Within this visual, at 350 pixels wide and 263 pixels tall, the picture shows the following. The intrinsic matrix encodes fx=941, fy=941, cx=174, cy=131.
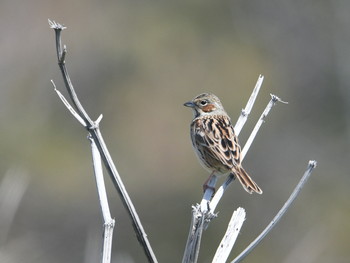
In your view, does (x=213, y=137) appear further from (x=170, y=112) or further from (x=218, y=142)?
(x=170, y=112)

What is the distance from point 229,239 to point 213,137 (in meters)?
1.93

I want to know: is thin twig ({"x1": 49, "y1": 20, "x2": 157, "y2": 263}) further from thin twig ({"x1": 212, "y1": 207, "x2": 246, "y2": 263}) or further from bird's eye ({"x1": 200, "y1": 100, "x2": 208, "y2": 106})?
bird's eye ({"x1": 200, "y1": 100, "x2": 208, "y2": 106})

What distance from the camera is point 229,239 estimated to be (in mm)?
3770

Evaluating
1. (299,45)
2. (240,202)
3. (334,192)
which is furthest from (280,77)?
(240,202)

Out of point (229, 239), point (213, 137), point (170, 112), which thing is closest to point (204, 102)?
point (213, 137)

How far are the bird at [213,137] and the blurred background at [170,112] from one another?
12.9ft

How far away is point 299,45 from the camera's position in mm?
16891

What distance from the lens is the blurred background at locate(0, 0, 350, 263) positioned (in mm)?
11680

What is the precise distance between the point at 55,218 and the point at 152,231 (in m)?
1.51

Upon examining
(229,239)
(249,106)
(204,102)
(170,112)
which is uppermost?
(249,106)

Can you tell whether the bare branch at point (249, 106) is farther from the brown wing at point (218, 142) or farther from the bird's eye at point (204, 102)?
the bird's eye at point (204, 102)

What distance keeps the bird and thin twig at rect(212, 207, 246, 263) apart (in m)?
1.47

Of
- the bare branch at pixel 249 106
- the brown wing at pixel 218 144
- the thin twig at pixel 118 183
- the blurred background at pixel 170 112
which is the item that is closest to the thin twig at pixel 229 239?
the thin twig at pixel 118 183

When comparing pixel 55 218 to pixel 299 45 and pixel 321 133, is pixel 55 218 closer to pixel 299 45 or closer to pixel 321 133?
pixel 321 133
